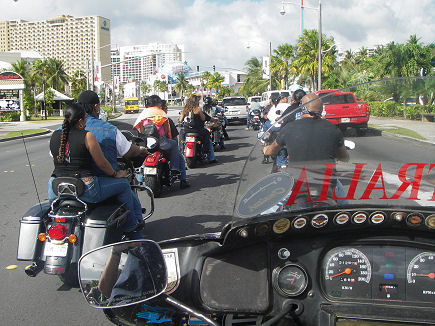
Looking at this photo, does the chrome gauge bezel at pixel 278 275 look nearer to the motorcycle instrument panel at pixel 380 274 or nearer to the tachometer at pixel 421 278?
the motorcycle instrument panel at pixel 380 274

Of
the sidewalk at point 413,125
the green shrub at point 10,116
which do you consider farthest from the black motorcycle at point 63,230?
the green shrub at point 10,116

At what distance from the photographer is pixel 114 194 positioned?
466 cm

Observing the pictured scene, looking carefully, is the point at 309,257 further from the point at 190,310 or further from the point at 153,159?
the point at 153,159

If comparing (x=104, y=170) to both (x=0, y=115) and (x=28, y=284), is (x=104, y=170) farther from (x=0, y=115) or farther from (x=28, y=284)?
(x=0, y=115)

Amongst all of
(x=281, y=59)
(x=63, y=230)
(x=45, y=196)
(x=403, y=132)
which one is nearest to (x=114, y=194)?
(x=63, y=230)

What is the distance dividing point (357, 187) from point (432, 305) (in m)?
0.58

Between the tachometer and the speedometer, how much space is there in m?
0.17

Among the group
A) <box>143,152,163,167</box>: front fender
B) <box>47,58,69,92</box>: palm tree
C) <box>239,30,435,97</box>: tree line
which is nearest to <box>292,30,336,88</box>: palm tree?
<box>239,30,435,97</box>: tree line

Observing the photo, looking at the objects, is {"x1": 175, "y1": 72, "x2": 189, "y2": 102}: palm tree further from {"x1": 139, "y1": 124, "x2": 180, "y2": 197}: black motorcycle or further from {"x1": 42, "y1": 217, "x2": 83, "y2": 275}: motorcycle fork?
{"x1": 42, "y1": 217, "x2": 83, "y2": 275}: motorcycle fork

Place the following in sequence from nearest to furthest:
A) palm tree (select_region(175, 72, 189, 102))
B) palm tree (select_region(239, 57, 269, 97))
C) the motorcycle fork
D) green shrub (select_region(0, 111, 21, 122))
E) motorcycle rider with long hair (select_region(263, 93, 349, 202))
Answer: motorcycle rider with long hair (select_region(263, 93, 349, 202))
the motorcycle fork
green shrub (select_region(0, 111, 21, 122))
palm tree (select_region(239, 57, 269, 97))
palm tree (select_region(175, 72, 189, 102))

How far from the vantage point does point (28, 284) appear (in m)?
4.64

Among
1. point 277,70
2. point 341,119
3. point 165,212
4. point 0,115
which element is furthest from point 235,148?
point 277,70

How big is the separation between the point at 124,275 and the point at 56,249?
2.06 meters

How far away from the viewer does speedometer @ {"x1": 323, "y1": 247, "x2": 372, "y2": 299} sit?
2.16 meters
